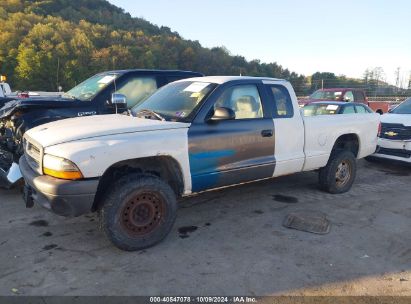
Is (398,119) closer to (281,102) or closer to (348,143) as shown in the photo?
(348,143)

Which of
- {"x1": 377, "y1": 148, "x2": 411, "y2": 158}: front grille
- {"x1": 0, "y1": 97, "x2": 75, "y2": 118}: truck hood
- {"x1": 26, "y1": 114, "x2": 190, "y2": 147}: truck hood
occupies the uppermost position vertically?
{"x1": 0, "y1": 97, "x2": 75, "y2": 118}: truck hood

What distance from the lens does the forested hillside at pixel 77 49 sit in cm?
4653

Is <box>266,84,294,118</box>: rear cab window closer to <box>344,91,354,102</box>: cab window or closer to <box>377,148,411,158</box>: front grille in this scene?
<box>377,148,411,158</box>: front grille

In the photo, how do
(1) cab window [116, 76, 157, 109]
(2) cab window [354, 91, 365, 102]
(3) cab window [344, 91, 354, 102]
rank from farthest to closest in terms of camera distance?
1. (2) cab window [354, 91, 365, 102]
2. (3) cab window [344, 91, 354, 102]
3. (1) cab window [116, 76, 157, 109]

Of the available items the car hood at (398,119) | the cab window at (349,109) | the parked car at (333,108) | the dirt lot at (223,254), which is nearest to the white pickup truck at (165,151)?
the dirt lot at (223,254)

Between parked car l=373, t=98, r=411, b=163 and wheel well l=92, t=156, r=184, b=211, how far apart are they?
17.0 ft

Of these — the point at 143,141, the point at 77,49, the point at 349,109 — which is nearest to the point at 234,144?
the point at 143,141

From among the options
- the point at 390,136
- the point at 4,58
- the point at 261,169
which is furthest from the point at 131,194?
the point at 4,58

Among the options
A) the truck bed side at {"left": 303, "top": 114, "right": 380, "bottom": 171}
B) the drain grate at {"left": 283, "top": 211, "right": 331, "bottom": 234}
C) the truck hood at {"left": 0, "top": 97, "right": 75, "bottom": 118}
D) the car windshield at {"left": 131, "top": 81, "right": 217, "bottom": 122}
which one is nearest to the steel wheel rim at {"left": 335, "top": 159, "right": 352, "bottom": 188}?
the truck bed side at {"left": 303, "top": 114, "right": 380, "bottom": 171}

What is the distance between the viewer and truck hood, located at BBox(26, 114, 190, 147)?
344cm

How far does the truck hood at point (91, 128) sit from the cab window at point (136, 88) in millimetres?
2241

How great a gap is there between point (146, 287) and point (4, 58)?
184 ft

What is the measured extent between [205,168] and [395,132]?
5.56 metres

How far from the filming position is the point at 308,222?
14.8ft
